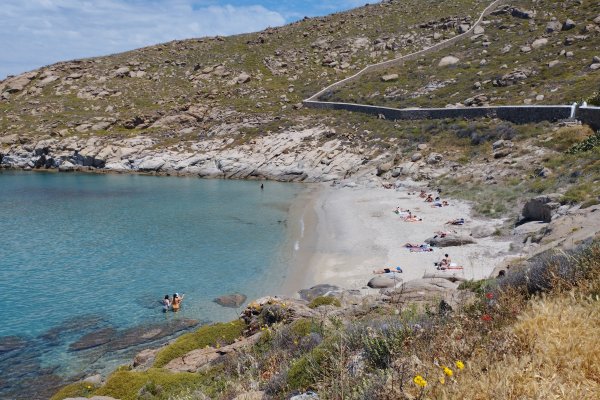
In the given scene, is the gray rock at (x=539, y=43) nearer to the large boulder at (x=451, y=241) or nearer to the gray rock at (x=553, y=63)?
the gray rock at (x=553, y=63)

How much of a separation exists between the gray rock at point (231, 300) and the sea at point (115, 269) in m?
0.39

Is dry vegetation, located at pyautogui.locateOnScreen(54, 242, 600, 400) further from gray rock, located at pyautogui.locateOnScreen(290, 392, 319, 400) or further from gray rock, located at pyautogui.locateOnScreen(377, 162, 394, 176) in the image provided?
gray rock, located at pyautogui.locateOnScreen(377, 162, 394, 176)

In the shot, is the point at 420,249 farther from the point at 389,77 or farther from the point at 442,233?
the point at 389,77

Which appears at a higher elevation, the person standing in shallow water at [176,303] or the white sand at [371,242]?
the white sand at [371,242]

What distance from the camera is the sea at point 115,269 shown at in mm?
19281

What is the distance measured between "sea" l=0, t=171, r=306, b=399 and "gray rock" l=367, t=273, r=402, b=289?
17.3 feet

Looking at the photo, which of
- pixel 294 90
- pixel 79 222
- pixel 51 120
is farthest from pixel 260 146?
pixel 51 120

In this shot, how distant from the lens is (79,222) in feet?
141

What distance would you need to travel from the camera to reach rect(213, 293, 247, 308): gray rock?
23561mm

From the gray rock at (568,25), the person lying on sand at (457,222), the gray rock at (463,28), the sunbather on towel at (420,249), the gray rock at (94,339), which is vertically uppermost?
the gray rock at (463,28)

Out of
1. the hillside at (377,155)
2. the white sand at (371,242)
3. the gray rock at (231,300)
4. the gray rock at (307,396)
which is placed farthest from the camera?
the white sand at (371,242)

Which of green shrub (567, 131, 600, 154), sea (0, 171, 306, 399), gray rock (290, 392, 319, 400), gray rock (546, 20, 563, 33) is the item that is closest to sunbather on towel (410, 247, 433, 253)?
sea (0, 171, 306, 399)

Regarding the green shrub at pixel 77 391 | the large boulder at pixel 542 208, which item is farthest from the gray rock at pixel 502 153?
the green shrub at pixel 77 391

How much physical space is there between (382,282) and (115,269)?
16.7 meters
